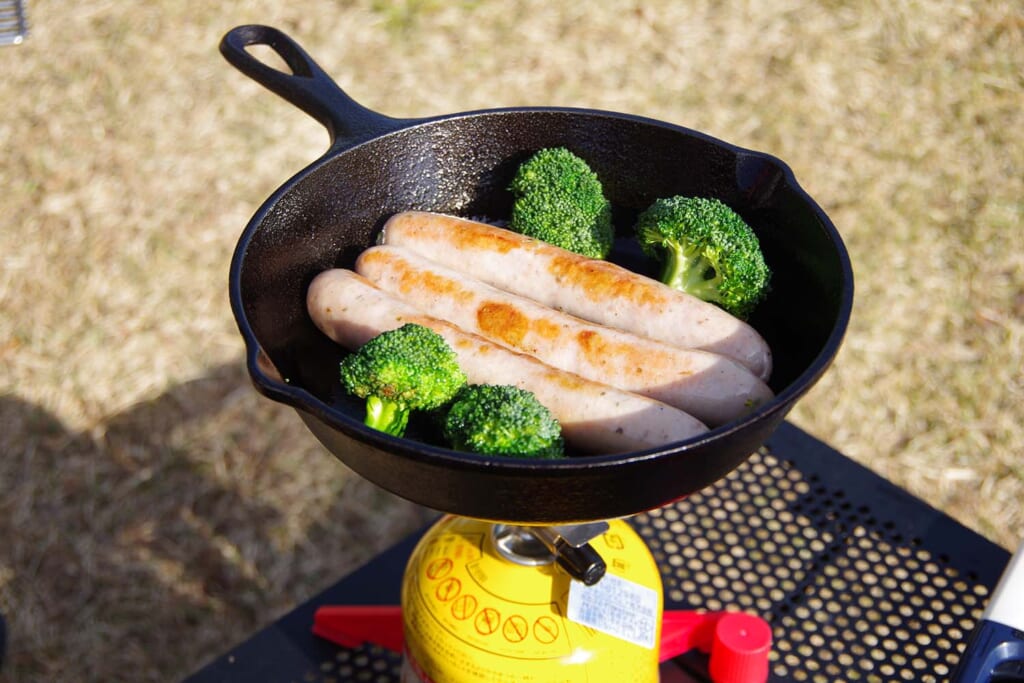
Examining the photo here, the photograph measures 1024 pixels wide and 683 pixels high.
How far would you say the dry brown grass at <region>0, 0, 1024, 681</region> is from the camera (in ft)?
14.3

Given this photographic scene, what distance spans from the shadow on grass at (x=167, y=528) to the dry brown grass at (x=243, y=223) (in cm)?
1

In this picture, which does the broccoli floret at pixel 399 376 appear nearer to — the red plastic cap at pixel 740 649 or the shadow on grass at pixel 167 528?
the red plastic cap at pixel 740 649

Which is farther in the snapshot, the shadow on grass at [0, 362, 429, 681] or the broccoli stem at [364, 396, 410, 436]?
the shadow on grass at [0, 362, 429, 681]

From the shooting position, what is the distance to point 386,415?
1.97 m

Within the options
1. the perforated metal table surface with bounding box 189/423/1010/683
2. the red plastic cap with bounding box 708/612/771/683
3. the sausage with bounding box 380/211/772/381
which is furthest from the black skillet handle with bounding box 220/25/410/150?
the red plastic cap with bounding box 708/612/771/683

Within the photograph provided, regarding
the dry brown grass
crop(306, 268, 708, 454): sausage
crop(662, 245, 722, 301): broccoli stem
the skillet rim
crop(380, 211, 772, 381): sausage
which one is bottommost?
the dry brown grass

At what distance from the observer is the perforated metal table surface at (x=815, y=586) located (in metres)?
2.64

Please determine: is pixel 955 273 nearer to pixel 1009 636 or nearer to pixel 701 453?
pixel 1009 636

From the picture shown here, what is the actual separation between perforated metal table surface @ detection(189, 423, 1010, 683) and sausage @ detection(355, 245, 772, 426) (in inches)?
38.0

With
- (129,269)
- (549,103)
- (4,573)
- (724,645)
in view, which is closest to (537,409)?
(724,645)

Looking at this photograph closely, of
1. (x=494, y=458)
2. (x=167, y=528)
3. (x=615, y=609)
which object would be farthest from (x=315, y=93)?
(x=167, y=528)

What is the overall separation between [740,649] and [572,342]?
3.03 feet

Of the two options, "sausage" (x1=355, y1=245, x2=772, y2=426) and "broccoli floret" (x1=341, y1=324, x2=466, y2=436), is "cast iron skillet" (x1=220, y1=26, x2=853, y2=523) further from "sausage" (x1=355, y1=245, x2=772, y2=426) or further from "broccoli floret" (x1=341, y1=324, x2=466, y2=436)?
"sausage" (x1=355, y1=245, x2=772, y2=426)

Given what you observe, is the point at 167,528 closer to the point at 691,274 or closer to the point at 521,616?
the point at 521,616
